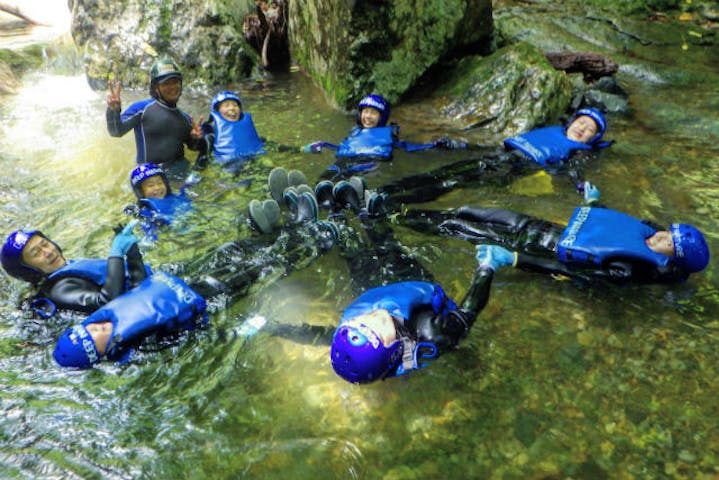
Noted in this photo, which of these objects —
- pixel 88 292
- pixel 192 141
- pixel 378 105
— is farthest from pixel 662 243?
pixel 192 141

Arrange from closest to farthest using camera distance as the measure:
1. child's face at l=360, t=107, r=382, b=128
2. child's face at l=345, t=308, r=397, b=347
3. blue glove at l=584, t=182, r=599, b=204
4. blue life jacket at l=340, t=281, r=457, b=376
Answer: child's face at l=345, t=308, r=397, b=347
blue life jacket at l=340, t=281, r=457, b=376
blue glove at l=584, t=182, r=599, b=204
child's face at l=360, t=107, r=382, b=128

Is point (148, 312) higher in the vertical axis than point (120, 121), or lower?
lower

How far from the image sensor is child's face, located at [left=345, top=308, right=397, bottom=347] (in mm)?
2947

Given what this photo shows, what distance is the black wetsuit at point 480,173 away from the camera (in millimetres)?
5785

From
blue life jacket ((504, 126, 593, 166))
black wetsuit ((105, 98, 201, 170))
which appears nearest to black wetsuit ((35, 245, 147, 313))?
black wetsuit ((105, 98, 201, 170))

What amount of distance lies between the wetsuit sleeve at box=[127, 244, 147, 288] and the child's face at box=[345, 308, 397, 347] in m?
2.10

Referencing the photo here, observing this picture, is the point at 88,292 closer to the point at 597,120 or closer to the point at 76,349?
the point at 76,349

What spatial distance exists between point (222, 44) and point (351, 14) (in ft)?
16.1

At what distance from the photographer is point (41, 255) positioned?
12.6 feet

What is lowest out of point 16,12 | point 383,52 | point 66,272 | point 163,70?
point 66,272

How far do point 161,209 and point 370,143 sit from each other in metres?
2.92

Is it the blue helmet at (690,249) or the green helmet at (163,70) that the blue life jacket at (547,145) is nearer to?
the blue helmet at (690,249)

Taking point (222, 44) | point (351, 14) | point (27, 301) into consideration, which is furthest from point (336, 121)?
point (27, 301)

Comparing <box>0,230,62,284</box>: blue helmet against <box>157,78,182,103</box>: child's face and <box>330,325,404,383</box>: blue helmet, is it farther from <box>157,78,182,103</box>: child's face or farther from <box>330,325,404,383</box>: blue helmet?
<box>157,78,182,103</box>: child's face
